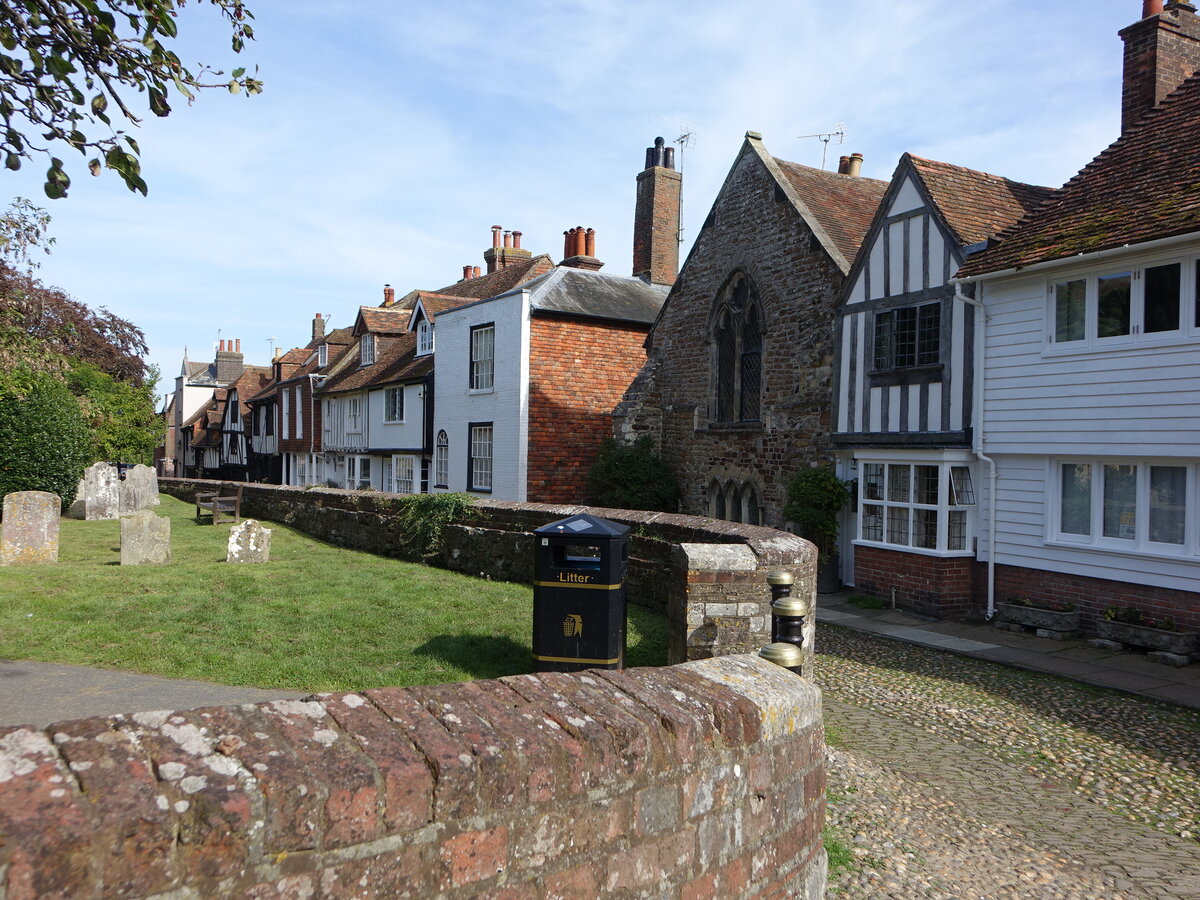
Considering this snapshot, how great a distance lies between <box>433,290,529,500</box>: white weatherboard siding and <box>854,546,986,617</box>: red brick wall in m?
10.6

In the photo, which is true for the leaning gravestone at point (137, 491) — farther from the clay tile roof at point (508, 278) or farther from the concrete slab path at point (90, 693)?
the concrete slab path at point (90, 693)

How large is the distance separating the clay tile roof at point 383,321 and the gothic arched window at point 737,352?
17.1m

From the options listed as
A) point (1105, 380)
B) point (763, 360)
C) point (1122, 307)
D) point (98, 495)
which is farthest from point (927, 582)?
point (98, 495)

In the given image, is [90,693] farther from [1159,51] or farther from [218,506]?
[1159,51]

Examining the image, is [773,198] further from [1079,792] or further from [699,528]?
[1079,792]

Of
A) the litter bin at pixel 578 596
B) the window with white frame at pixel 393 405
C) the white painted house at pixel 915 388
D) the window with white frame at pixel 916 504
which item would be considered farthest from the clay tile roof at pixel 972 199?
the window with white frame at pixel 393 405

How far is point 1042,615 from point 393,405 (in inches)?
899

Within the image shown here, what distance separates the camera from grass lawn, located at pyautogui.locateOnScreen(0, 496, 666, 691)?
7742 mm

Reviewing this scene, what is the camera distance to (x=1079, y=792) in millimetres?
6672

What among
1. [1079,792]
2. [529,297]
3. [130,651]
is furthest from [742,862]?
[529,297]

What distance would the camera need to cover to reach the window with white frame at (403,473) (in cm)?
2998

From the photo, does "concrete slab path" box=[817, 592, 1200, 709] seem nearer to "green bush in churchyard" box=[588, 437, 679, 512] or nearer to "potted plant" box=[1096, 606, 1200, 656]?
"potted plant" box=[1096, 606, 1200, 656]

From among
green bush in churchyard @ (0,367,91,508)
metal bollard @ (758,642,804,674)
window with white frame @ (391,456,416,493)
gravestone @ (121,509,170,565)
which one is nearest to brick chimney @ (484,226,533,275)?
window with white frame @ (391,456,416,493)

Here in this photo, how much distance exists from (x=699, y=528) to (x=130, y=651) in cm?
566
